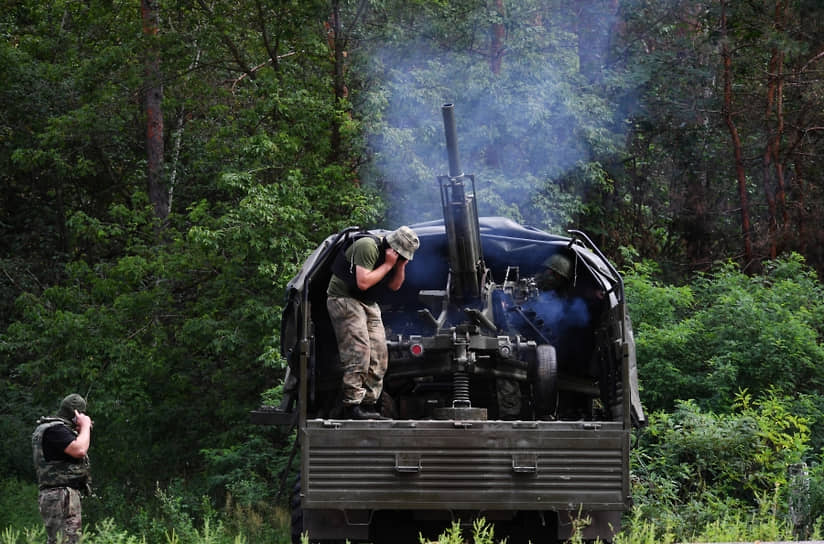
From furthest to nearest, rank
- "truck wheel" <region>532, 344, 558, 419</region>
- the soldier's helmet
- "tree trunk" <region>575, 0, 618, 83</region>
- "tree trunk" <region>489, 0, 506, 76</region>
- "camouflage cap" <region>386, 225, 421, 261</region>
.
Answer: "tree trunk" <region>575, 0, 618, 83</region> < "tree trunk" <region>489, 0, 506, 76</region> < the soldier's helmet < "truck wheel" <region>532, 344, 558, 419</region> < "camouflage cap" <region>386, 225, 421, 261</region>

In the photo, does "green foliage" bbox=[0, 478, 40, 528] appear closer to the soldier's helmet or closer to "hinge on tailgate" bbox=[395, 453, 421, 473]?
the soldier's helmet

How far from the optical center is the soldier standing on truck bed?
8406mm

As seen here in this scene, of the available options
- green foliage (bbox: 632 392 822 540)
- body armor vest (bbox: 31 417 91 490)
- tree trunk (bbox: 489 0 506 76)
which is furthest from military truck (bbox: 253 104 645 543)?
tree trunk (bbox: 489 0 506 76)

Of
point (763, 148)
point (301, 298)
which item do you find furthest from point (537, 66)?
point (301, 298)

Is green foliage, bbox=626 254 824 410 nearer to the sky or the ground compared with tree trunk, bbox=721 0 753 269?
nearer to the ground

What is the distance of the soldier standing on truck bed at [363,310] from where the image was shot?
8.41 metres

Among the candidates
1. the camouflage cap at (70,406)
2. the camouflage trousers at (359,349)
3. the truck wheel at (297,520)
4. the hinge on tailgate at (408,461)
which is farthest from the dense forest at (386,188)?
the hinge on tailgate at (408,461)

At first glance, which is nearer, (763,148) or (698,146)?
(763,148)

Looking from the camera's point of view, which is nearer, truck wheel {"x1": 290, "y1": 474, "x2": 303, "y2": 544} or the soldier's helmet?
truck wheel {"x1": 290, "y1": 474, "x2": 303, "y2": 544}

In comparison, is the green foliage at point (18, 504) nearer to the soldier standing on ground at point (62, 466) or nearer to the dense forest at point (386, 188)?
the dense forest at point (386, 188)

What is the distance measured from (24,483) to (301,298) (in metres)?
13.3

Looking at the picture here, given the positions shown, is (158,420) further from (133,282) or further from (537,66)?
(537,66)

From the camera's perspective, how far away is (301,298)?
327 inches

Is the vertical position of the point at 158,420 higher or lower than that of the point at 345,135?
lower
